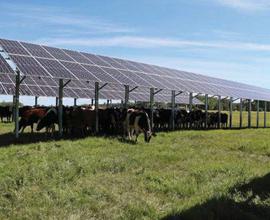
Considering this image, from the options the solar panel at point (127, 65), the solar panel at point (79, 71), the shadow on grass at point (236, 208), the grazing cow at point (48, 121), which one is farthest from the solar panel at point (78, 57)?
the shadow on grass at point (236, 208)

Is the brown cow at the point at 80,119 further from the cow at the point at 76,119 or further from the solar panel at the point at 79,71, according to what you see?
the solar panel at the point at 79,71

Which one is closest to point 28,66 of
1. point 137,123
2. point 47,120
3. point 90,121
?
point 47,120

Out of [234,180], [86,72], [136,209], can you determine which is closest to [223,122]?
[86,72]

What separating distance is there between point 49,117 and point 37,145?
5290 millimetres

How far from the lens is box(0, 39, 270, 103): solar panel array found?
848 inches

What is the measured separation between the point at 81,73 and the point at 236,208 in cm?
1524

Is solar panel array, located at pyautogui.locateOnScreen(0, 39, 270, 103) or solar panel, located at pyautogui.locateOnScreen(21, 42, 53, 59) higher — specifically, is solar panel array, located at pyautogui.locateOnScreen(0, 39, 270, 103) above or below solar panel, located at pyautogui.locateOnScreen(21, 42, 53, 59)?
below

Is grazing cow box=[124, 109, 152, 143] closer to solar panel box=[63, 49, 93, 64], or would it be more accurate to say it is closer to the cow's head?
the cow's head

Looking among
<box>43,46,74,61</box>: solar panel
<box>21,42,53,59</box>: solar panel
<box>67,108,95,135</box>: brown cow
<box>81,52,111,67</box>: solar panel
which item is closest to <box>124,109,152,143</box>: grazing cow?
<box>67,108,95,135</box>: brown cow

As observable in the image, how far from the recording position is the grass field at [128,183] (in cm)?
891

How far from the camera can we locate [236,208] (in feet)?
29.6

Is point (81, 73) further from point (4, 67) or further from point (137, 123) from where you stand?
point (4, 67)

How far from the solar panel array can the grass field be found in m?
5.16

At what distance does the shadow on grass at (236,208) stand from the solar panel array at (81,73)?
36.8 ft
